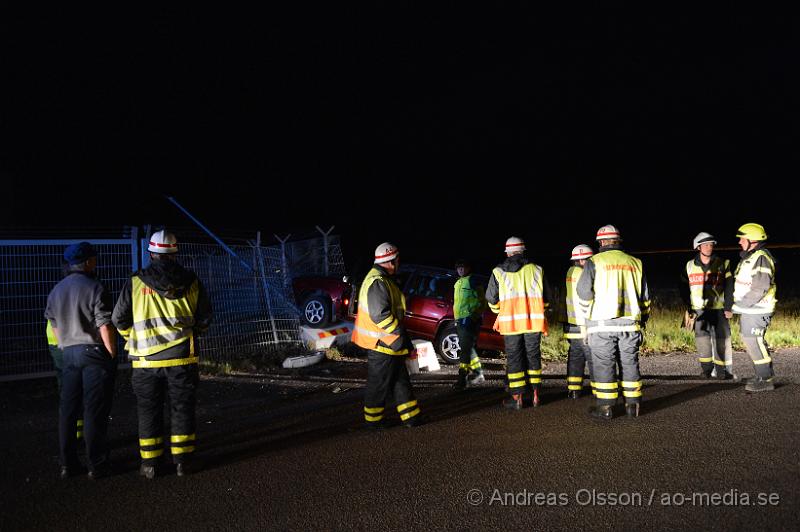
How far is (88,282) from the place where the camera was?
5270 millimetres

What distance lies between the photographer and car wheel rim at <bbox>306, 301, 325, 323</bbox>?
12484mm

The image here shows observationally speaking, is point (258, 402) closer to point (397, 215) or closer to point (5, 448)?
point (5, 448)

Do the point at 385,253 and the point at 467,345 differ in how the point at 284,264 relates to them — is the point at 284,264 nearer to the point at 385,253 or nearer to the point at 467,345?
the point at 467,345

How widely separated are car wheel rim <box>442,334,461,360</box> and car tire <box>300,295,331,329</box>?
277cm

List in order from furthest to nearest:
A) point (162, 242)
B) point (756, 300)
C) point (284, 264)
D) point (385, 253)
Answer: point (284, 264), point (756, 300), point (385, 253), point (162, 242)

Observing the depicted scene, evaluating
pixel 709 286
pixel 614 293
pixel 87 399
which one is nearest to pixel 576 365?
pixel 614 293

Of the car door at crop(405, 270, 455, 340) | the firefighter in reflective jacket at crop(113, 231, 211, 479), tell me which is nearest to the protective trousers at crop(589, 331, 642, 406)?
the firefighter in reflective jacket at crop(113, 231, 211, 479)

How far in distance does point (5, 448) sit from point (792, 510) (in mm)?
6365

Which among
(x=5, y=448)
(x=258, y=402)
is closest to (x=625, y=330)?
(x=258, y=402)

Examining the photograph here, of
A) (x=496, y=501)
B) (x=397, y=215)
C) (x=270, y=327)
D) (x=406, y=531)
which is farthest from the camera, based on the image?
(x=397, y=215)

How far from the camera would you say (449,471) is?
16.2 feet

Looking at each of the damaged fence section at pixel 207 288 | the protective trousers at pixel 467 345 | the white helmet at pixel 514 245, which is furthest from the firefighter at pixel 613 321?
the damaged fence section at pixel 207 288

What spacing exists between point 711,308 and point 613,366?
3.02m

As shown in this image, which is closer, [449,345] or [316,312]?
[449,345]
